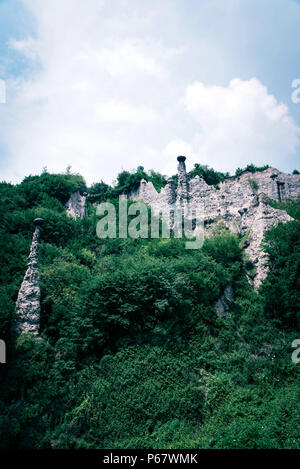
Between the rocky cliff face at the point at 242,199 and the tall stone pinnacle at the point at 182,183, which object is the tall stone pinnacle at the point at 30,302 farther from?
the tall stone pinnacle at the point at 182,183

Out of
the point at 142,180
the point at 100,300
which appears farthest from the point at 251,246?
the point at 142,180

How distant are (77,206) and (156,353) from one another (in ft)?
58.1

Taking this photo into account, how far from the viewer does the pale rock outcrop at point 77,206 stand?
84.3 feet

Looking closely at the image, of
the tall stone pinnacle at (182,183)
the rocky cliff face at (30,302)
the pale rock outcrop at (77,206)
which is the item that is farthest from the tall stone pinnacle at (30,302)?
the pale rock outcrop at (77,206)

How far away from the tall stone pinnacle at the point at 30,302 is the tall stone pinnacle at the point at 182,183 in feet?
37.1

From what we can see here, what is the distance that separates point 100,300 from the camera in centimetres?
1263

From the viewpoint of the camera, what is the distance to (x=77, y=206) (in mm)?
26531

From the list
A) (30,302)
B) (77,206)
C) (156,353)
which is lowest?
(156,353)

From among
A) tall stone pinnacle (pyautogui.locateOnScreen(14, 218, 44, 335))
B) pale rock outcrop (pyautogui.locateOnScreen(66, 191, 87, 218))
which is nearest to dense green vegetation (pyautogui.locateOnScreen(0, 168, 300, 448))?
tall stone pinnacle (pyautogui.locateOnScreen(14, 218, 44, 335))

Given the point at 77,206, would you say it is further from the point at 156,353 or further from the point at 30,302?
the point at 156,353

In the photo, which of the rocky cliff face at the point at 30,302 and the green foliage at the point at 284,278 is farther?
the green foliage at the point at 284,278

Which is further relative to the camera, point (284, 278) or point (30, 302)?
point (284, 278)

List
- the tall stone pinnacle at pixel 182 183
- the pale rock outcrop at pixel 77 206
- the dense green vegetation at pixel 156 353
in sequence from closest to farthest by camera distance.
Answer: the dense green vegetation at pixel 156 353, the tall stone pinnacle at pixel 182 183, the pale rock outcrop at pixel 77 206

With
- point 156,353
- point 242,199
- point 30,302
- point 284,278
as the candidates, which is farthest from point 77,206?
point 284,278
